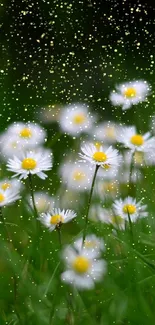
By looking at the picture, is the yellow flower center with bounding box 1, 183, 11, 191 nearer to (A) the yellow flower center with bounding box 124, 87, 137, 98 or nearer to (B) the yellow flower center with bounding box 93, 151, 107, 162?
(B) the yellow flower center with bounding box 93, 151, 107, 162

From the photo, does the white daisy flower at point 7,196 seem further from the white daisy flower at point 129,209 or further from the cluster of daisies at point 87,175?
the white daisy flower at point 129,209

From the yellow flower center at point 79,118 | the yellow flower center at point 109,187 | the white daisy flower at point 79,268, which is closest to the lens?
the white daisy flower at point 79,268

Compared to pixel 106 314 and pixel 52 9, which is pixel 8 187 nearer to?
pixel 106 314

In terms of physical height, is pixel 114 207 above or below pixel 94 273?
above

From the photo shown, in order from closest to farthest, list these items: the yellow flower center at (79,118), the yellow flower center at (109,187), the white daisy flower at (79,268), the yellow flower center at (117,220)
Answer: the white daisy flower at (79,268) → the yellow flower center at (117,220) → the yellow flower center at (109,187) → the yellow flower center at (79,118)

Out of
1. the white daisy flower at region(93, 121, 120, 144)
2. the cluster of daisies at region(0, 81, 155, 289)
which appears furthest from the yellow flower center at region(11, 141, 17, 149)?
the white daisy flower at region(93, 121, 120, 144)

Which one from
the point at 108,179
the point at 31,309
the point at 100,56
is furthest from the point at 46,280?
the point at 100,56

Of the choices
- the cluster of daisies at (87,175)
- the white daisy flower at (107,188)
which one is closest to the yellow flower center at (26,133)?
the cluster of daisies at (87,175)
